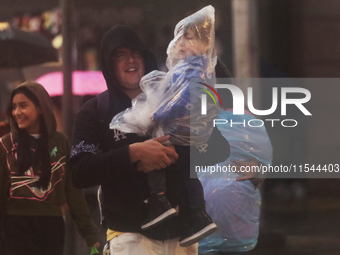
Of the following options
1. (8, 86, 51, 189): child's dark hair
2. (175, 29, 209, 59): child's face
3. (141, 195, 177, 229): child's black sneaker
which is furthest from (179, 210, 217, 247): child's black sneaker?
(8, 86, 51, 189): child's dark hair

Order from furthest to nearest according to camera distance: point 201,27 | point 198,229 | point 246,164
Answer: point 246,164
point 201,27
point 198,229

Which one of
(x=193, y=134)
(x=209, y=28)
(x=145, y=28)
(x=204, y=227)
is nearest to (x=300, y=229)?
(x=204, y=227)

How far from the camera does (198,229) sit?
6.02ft

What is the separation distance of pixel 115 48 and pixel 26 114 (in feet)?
2.54

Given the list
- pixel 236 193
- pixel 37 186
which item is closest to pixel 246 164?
pixel 236 193

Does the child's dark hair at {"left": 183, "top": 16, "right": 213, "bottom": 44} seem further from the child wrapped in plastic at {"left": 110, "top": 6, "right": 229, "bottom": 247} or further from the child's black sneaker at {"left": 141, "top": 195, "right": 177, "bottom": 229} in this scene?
the child's black sneaker at {"left": 141, "top": 195, "right": 177, "bottom": 229}

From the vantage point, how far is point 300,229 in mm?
2273

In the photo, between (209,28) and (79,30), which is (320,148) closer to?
(209,28)

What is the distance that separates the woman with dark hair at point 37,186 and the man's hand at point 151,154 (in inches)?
25.9

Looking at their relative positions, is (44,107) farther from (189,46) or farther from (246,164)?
(246,164)

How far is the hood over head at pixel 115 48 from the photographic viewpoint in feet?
6.51

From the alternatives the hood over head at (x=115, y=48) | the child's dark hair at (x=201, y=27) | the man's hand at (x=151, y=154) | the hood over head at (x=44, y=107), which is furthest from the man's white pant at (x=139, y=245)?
the child's dark hair at (x=201, y=27)

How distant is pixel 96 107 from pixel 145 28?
1.97 feet

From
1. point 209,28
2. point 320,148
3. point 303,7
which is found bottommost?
point 320,148
